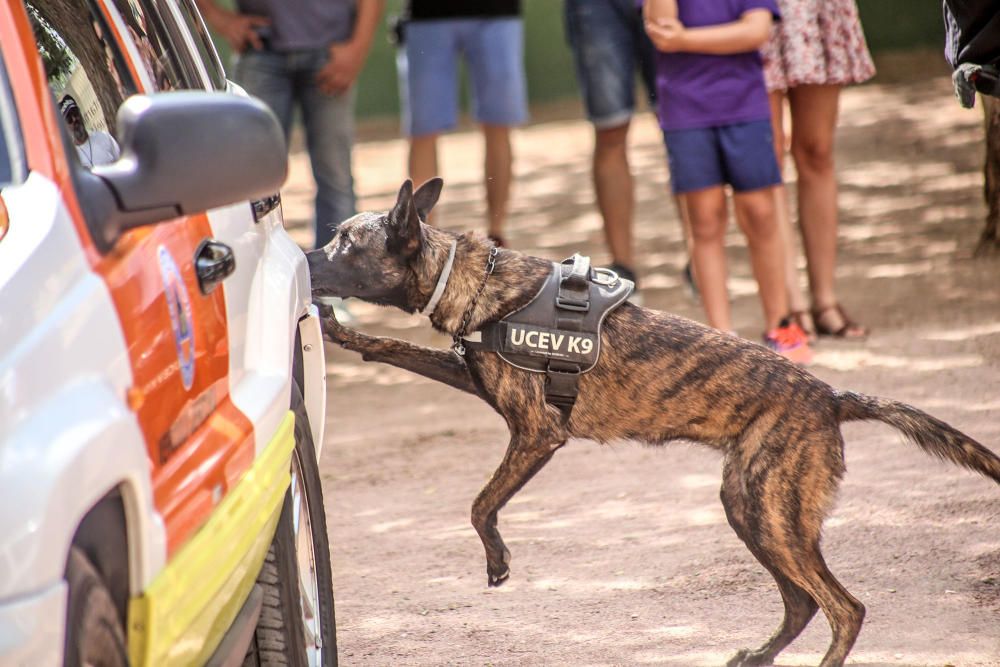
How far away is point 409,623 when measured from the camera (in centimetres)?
429

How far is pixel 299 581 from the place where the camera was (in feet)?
10.5

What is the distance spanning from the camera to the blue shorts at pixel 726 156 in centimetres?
650

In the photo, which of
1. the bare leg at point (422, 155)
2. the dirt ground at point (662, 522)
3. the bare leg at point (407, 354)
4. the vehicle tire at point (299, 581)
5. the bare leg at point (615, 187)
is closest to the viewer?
the vehicle tire at point (299, 581)

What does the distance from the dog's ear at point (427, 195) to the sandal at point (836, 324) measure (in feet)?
11.3

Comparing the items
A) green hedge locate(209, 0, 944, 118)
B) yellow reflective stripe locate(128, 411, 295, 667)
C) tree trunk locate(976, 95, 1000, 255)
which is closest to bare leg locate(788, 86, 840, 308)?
tree trunk locate(976, 95, 1000, 255)

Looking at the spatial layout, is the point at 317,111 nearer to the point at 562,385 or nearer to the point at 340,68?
the point at 340,68

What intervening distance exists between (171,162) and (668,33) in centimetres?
435

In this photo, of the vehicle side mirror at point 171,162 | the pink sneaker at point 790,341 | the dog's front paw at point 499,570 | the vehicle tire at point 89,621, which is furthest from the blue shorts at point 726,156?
the vehicle tire at point 89,621

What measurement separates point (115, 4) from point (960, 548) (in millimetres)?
3076

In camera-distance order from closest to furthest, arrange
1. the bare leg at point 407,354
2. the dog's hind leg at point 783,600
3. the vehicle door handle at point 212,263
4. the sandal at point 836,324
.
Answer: the vehicle door handle at point 212,263 < the dog's hind leg at point 783,600 < the bare leg at point 407,354 < the sandal at point 836,324

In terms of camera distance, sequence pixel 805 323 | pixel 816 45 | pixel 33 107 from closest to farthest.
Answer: pixel 33 107 → pixel 816 45 → pixel 805 323

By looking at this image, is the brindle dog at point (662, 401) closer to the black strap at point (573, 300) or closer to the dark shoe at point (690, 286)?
the black strap at point (573, 300)

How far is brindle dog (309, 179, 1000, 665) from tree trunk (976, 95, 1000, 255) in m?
5.14

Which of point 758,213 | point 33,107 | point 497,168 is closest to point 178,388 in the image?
point 33,107
